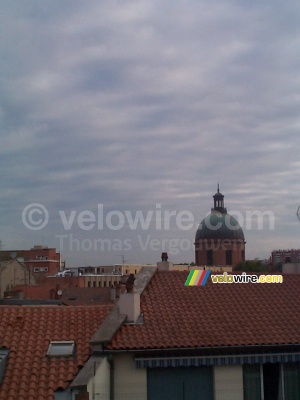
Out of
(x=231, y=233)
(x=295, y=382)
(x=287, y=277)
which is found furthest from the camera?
(x=231, y=233)

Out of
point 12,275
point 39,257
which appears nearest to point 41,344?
point 12,275

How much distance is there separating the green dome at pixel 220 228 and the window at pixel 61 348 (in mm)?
82180

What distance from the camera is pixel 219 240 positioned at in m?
96.3

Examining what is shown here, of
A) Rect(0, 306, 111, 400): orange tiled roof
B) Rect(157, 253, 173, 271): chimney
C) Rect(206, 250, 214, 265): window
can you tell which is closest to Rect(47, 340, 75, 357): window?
Rect(0, 306, 111, 400): orange tiled roof

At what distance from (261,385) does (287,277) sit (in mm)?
4903

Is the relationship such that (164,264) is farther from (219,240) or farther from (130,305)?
(219,240)

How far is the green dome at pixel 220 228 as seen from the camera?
95500mm

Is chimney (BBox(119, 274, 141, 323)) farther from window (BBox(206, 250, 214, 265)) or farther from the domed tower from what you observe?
window (BBox(206, 250, 214, 265))

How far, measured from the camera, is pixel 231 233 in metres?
97.2

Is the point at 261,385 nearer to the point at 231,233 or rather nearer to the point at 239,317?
the point at 239,317

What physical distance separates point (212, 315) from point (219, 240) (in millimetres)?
82908

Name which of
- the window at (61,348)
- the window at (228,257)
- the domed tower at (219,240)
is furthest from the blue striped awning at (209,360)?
the window at (228,257)

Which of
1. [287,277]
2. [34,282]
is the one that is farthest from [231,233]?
[287,277]

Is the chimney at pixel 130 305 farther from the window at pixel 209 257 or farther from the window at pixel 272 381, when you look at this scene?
the window at pixel 209 257
